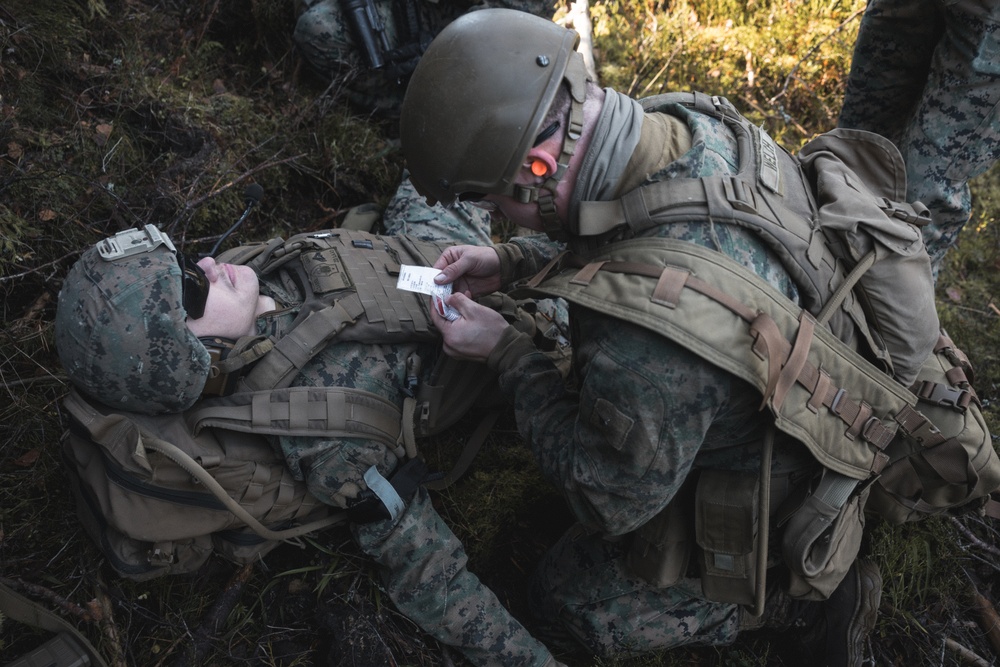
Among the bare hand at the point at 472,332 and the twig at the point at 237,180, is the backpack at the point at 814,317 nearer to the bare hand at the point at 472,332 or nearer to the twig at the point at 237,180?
the bare hand at the point at 472,332

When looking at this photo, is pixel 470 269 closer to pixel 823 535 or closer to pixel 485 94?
pixel 485 94

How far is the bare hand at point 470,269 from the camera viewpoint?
3219 mm

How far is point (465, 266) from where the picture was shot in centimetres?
324

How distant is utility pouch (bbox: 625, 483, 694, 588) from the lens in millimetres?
2938

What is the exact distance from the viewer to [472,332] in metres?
2.88

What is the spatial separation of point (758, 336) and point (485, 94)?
1170 mm

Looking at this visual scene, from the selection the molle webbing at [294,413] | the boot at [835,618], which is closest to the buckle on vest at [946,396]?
the boot at [835,618]

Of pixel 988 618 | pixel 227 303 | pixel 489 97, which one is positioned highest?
pixel 489 97

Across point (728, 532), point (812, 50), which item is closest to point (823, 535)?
point (728, 532)

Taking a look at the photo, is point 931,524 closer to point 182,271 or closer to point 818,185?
point 818,185

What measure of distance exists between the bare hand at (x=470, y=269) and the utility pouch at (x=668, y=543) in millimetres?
1235

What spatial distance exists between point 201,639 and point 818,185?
10.0ft

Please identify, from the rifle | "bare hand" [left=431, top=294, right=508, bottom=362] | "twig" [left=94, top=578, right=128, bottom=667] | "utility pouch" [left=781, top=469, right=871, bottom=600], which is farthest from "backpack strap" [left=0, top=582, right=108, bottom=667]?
the rifle

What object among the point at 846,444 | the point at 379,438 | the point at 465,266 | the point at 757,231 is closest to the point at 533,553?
the point at 379,438
